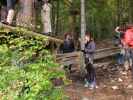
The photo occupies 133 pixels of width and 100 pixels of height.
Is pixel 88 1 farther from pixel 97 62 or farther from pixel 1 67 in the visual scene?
pixel 1 67

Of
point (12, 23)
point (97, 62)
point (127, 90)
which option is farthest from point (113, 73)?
point (12, 23)

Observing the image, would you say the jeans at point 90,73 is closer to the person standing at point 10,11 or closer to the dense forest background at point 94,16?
the person standing at point 10,11

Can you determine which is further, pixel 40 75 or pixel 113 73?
pixel 113 73

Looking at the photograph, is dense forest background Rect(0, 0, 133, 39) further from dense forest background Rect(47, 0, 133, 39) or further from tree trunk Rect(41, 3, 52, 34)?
tree trunk Rect(41, 3, 52, 34)

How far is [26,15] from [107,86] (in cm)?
531

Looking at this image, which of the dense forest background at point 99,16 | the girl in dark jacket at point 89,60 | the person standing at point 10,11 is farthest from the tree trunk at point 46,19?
the dense forest background at point 99,16

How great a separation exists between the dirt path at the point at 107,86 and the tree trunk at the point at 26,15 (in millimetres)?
3069

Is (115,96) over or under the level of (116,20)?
under

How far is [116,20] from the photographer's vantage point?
82.4ft

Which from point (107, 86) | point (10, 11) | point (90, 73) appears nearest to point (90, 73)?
point (90, 73)

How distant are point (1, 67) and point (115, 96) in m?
7.25

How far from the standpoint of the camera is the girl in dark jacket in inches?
618

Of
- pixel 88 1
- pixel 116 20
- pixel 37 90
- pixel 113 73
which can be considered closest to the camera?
pixel 37 90

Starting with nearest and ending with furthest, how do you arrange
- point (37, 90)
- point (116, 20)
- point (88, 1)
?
point (37, 90) < point (88, 1) < point (116, 20)
